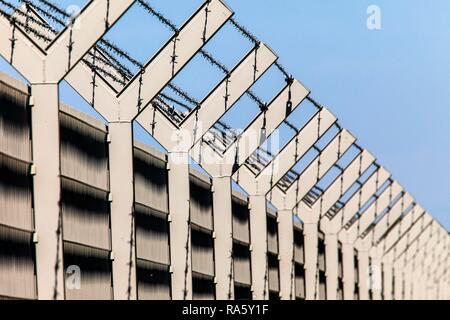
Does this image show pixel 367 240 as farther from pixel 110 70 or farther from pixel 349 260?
pixel 110 70

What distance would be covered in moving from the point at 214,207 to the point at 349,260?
74.5 ft

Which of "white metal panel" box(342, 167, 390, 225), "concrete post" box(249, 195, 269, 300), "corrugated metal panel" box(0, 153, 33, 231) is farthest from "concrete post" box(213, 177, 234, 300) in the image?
"white metal panel" box(342, 167, 390, 225)

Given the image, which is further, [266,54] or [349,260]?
[349,260]

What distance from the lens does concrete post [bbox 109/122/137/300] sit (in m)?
30.7

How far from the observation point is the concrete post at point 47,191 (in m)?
26.5

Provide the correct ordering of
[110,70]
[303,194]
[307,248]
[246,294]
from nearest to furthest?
[110,70] → [246,294] → [303,194] → [307,248]

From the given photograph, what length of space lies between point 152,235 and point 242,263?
29.0 ft

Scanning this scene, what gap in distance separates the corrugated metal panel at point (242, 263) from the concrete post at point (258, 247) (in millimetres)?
412

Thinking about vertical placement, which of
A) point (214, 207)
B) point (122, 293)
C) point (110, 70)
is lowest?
point (122, 293)

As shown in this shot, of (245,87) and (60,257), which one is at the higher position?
(245,87)

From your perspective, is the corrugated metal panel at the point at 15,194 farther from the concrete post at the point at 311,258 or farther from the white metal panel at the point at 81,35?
the concrete post at the point at 311,258

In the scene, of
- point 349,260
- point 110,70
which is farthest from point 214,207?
point 349,260

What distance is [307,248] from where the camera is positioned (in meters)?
51.5

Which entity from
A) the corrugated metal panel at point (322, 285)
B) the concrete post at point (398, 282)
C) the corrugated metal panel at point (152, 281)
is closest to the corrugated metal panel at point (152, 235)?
the corrugated metal panel at point (152, 281)
